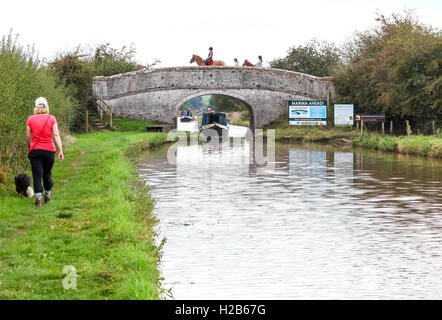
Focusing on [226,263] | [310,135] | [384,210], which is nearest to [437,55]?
[310,135]

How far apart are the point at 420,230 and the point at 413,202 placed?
3091mm

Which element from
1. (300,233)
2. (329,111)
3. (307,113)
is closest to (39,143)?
(300,233)

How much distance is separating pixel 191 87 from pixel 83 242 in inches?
1443

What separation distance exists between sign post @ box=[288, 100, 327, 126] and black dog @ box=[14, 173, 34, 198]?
97.4ft

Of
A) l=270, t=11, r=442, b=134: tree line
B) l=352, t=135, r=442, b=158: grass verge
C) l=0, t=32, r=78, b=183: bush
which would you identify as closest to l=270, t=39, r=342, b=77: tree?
l=270, t=11, r=442, b=134: tree line

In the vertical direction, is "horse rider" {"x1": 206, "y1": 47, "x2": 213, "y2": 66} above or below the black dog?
above

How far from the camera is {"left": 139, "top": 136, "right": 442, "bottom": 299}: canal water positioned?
6.89 m

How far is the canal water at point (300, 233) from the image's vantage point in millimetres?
6891

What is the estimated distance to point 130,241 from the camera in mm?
7848

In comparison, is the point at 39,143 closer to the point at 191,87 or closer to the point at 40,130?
the point at 40,130

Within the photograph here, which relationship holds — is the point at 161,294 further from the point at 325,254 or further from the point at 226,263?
the point at 325,254

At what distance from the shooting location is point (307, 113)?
4038cm

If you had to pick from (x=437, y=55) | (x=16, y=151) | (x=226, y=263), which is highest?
(x=437, y=55)

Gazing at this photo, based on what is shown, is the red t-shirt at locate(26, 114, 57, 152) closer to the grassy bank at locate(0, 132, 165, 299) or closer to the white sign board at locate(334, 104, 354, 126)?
the grassy bank at locate(0, 132, 165, 299)
